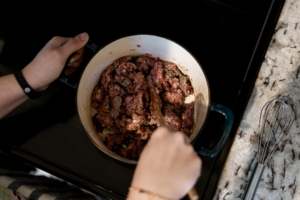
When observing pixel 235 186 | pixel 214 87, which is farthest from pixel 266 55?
pixel 235 186

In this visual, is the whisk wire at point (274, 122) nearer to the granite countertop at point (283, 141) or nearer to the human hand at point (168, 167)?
the granite countertop at point (283, 141)

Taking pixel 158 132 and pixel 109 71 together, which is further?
pixel 109 71

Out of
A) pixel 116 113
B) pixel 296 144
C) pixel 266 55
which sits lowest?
pixel 116 113

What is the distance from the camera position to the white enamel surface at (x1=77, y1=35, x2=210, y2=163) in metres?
0.67

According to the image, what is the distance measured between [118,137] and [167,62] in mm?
325

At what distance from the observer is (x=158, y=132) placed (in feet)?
1.64

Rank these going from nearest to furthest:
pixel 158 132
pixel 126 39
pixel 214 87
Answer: pixel 158 132
pixel 126 39
pixel 214 87

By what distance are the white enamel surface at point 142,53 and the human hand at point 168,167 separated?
0.17m

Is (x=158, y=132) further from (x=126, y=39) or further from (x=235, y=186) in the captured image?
(x=235, y=186)

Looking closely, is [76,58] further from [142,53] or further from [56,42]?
[142,53]

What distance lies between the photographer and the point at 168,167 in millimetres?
477

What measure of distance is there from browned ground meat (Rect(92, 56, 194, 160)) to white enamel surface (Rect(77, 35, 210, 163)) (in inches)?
0.9

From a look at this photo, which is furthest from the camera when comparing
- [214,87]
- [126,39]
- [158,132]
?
[214,87]

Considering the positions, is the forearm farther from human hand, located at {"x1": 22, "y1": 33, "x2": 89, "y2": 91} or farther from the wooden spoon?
the wooden spoon
